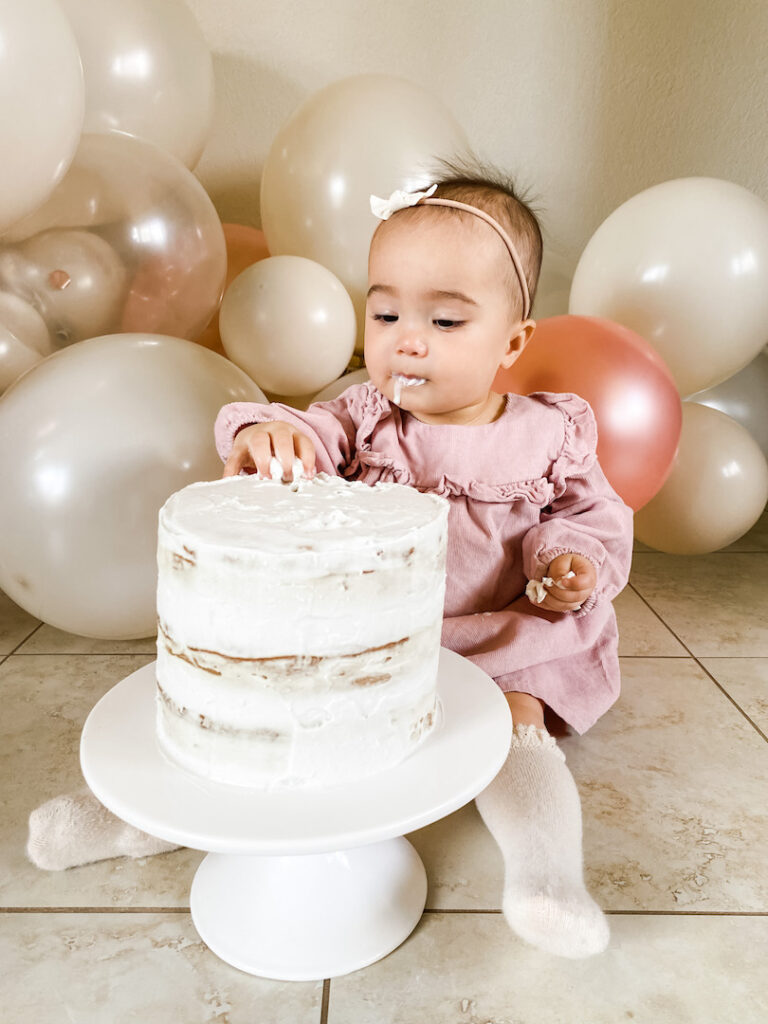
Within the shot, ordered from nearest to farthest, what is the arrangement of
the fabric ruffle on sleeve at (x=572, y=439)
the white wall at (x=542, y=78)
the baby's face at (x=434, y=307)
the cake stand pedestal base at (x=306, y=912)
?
the cake stand pedestal base at (x=306, y=912)
the baby's face at (x=434, y=307)
the fabric ruffle on sleeve at (x=572, y=439)
the white wall at (x=542, y=78)

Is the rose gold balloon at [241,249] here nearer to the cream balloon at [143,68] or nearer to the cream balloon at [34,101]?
the cream balloon at [143,68]

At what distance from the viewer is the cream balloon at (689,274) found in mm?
1464

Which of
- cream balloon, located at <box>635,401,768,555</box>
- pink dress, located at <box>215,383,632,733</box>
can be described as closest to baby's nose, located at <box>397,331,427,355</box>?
pink dress, located at <box>215,383,632,733</box>

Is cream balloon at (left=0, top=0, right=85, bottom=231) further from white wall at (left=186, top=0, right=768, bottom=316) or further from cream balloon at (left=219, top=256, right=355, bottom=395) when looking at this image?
white wall at (left=186, top=0, right=768, bottom=316)

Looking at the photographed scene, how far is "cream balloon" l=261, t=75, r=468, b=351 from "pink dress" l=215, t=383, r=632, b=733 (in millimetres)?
635

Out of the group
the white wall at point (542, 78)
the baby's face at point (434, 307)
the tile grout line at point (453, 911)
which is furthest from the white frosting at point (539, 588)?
the white wall at point (542, 78)

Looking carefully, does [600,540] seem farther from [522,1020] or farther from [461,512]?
[522,1020]

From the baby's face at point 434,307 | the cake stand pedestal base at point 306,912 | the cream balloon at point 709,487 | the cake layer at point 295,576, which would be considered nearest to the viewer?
the cake layer at point 295,576

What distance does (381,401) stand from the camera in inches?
43.8

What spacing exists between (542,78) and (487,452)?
4.71 feet

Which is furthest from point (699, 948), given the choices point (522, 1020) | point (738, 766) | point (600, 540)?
point (600, 540)

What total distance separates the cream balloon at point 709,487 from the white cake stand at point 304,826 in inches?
34.6

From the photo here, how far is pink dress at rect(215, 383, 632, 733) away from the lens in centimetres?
107

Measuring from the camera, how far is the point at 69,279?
4.21 ft
